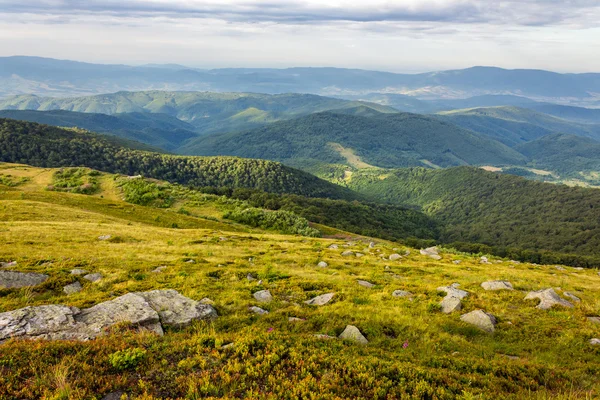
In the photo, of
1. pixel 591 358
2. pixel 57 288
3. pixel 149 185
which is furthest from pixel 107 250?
pixel 149 185

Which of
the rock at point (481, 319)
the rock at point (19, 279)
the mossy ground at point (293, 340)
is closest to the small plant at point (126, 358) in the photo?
the mossy ground at point (293, 340)

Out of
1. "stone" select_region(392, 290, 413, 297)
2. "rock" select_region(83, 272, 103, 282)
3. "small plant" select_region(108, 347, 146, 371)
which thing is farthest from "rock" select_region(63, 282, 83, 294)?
"stone" select_region(392, 290, 413, 297)

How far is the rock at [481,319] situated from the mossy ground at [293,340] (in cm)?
47

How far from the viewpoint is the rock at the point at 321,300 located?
645 inches

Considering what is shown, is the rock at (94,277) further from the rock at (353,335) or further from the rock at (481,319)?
the rock at (481,319)

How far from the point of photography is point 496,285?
21359mm

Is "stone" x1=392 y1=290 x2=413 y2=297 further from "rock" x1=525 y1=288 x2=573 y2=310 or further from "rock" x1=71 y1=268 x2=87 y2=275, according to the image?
"rock" x1=71 y1=268 x2=87 y2=275

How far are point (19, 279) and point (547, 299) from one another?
1097 inches

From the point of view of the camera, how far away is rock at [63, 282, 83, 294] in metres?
15.4

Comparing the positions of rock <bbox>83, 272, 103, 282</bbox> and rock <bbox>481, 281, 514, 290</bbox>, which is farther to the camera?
rock <bbox>481, 281, 514, 290</bbox>

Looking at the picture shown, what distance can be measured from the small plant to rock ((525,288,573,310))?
19472 millimetres

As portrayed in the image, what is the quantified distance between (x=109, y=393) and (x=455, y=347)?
38.4 ft

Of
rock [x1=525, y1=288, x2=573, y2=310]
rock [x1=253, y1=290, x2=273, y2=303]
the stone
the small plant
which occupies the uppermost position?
the small plant

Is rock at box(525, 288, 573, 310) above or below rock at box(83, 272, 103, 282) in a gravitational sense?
below
